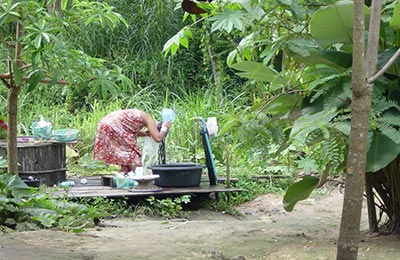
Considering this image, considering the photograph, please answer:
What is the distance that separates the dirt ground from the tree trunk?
1323 millimetres

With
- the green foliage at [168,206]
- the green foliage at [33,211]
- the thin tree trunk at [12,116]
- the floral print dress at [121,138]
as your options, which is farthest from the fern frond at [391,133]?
the floral print dress at [121,138]

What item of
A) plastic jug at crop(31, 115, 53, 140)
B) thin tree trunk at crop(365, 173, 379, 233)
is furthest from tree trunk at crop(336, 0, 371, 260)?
plastic jug at crop(31, 115, 53, 140)

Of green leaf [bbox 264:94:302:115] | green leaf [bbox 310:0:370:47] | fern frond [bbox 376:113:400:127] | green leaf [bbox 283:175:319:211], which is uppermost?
green leaf [bbox 310:0:370:47]

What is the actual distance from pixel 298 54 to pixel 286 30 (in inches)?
14.1

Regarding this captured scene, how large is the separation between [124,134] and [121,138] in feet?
0.30

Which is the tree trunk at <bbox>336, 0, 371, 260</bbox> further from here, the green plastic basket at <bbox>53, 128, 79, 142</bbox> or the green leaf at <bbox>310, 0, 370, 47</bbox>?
the green plastic basket at <bbox>53, 128, 79, 142</bbox>

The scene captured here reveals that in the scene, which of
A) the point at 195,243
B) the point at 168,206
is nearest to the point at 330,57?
the point at 195,243

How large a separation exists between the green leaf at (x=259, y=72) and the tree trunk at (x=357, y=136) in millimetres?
1865

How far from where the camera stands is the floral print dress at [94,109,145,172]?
34.6ft

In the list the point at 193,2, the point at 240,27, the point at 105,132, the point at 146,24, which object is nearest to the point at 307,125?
the point at 240,27

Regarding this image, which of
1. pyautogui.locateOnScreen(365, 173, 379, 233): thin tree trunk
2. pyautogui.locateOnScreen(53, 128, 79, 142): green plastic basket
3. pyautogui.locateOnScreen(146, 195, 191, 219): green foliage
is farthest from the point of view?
pyautogui.locateOnScreen(53, 128, 79, 142): green plastic basket

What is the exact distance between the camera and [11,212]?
19.6 feet

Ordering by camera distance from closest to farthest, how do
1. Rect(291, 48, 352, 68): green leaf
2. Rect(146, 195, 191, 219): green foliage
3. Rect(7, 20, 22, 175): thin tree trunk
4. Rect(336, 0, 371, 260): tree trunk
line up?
Rect(336, 0, 371, 260): tree trunk
Rect(291, 48, 352, 68): green leaf
Rect(7, 20, 22, 175): thin tree trunk
Rect(146, 195, 191, 219): green foliage

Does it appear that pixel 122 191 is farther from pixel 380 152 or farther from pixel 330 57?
pixel 380 152
